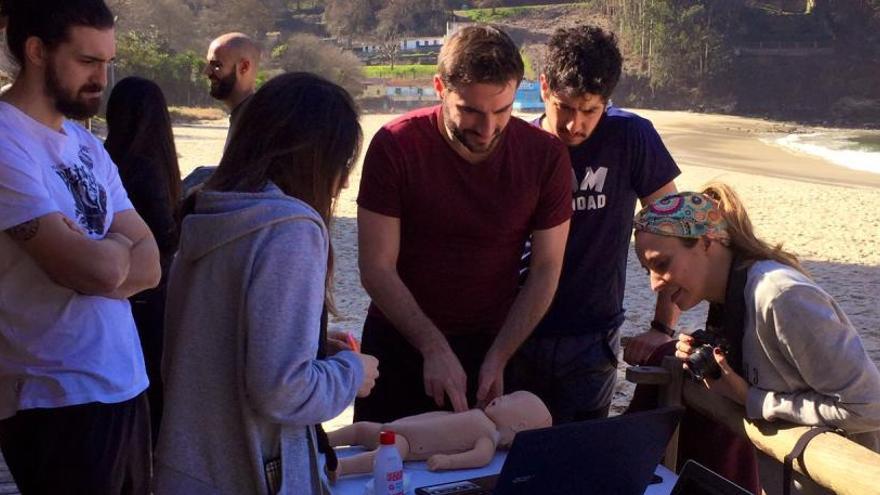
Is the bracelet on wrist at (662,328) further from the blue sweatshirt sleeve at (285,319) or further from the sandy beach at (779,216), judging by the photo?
the sandy beach at (779,216)

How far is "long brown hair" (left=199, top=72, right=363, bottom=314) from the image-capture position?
1.90 metres

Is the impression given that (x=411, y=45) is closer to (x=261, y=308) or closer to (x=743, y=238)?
(x=743, y=238)

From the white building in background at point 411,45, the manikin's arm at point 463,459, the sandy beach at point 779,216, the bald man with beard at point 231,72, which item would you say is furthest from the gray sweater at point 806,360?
the white building in background at point 411,45

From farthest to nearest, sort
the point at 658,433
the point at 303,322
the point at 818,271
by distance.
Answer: the point at 818,271 < the point at 658,433 < the point at 303,322

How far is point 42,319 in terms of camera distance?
221 centimetres

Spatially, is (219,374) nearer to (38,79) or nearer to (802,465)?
(38,79)

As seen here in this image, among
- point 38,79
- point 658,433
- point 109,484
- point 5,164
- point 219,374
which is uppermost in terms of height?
point 38,79

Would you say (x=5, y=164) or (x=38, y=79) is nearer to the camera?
(x=5, y=164)

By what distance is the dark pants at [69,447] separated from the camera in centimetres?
219

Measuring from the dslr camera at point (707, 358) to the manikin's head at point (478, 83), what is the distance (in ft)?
2.48

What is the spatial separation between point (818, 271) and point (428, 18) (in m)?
67.9

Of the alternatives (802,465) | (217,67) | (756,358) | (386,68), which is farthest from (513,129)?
(386,68)

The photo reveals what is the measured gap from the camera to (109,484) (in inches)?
89.4

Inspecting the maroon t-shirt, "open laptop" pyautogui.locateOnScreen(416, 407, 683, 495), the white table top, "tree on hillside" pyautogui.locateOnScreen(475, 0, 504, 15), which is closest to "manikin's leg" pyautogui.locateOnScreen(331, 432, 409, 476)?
the white table top
